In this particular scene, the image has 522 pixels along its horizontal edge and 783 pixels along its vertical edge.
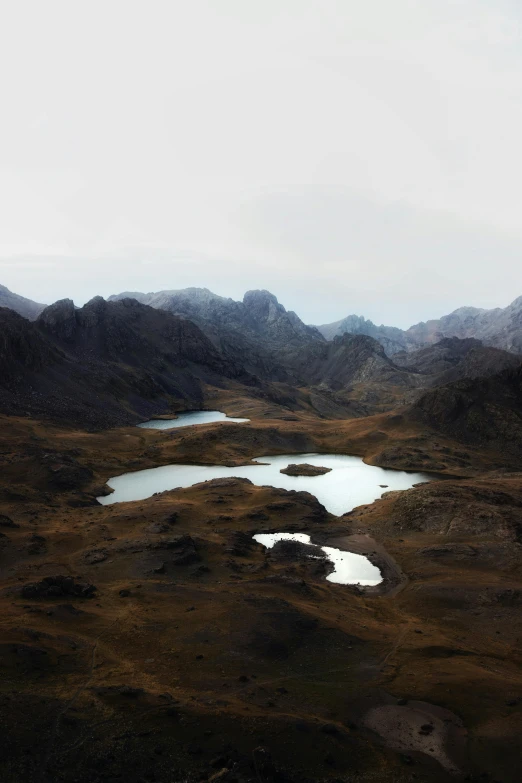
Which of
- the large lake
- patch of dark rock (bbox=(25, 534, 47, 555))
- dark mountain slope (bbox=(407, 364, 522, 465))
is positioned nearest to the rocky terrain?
patch of dark rock (bbox=(25, 534, 47, 555))

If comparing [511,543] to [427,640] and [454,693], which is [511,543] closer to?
[427,640]

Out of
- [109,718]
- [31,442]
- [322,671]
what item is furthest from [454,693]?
[31,442]

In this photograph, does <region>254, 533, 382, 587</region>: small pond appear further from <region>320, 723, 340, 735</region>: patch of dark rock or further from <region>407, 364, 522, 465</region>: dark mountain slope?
<region>407, 364, 522, 465</region>: dark mountain slope

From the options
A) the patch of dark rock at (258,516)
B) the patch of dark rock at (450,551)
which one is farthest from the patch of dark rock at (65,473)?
the patch of dark rock at (450,551)

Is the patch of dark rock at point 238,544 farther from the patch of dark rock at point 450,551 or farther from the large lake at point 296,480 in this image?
the large lake at point 296,480

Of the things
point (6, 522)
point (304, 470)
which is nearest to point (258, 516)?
point (6, 522)

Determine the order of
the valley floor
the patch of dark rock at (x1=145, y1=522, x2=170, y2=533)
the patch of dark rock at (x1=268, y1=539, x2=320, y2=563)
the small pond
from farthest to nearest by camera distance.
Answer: the patch of dark rock at (x1=145, y1=522, x2=170, y2=533) < the patch of dark rock at (x1=268, y1=539, x2=320, y2=563) < the small pond < the valley floor
